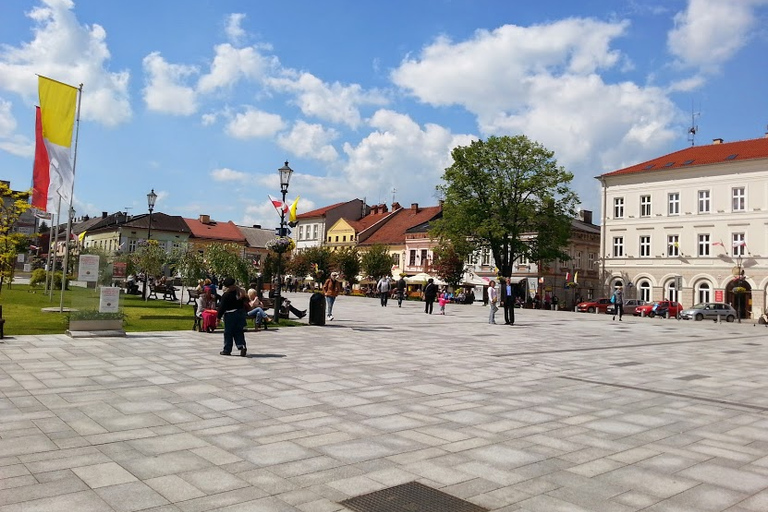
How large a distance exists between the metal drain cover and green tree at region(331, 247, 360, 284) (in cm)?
6920

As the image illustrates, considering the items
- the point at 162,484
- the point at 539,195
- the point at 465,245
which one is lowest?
the point at 162,484

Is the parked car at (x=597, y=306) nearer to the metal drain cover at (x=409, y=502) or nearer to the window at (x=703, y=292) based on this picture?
the window at (x=703, y=292)

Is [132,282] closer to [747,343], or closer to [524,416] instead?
[747,343]

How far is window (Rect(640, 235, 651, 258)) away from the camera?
54656 mm

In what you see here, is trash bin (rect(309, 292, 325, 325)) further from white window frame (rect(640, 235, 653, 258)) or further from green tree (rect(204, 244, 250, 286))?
white window frame (rect(640, 235, 653, 258))

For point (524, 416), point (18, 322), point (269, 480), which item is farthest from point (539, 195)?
point (269, 480)

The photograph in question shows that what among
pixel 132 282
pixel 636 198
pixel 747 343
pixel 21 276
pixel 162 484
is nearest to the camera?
pixel 162 484

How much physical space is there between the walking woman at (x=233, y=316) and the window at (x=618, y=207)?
50858 millimetres

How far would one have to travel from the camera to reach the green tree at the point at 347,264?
7406cm

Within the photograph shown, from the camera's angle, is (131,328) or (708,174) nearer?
(131,328)

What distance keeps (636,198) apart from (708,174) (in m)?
6.46

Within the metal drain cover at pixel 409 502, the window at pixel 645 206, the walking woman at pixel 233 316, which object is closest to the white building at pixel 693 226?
the window at pixel 645 206

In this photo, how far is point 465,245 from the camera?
52062 millimetres

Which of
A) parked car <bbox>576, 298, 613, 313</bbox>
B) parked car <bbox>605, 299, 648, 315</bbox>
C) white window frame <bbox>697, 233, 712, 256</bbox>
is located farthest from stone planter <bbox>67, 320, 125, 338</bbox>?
white window frame <bbox>697, 233, 712, 256</bbox>
